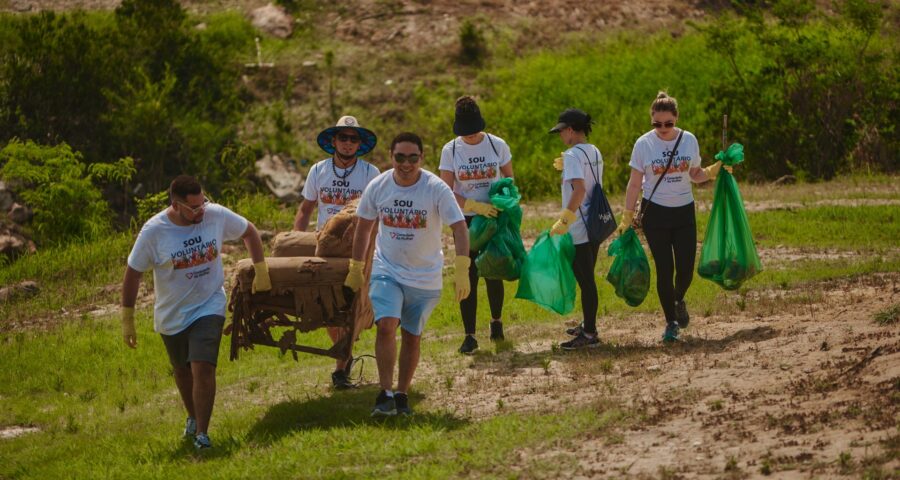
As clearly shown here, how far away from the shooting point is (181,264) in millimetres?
9102

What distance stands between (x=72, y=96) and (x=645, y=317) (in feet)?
48.4

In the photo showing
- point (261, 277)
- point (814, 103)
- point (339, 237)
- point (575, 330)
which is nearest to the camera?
point (261, 277)

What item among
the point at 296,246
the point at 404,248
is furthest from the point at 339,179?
the point at 404,248

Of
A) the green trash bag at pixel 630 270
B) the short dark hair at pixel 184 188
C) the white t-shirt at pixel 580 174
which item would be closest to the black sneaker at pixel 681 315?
the green trash bag at pixel 630 270

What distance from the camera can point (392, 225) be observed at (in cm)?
922

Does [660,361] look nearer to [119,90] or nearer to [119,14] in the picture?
[119,90]

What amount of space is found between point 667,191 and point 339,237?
2.82m

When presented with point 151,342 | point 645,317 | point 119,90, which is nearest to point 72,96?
point 119,90

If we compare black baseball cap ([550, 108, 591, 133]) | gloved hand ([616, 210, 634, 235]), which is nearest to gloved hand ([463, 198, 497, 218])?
black baseball cap ([550, 108, 591, 133])

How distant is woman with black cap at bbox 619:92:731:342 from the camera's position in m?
10.9

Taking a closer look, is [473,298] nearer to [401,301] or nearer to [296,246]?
[296,246]

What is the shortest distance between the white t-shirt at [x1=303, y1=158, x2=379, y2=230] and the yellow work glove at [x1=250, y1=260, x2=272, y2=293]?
1276 millimetres

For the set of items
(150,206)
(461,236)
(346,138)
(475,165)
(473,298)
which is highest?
(346,138)

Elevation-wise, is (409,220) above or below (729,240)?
above
